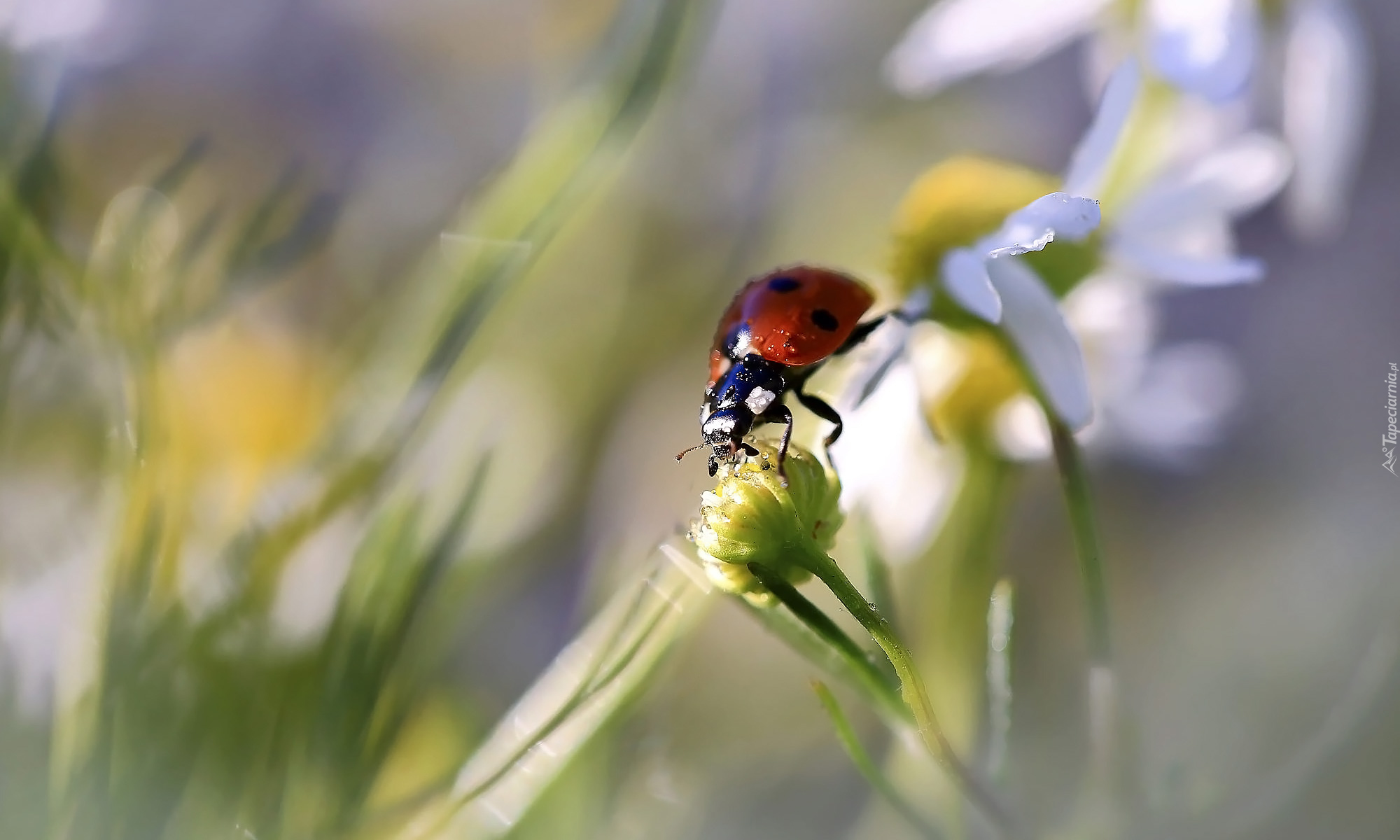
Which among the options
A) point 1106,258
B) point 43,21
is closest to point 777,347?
point 1106,258

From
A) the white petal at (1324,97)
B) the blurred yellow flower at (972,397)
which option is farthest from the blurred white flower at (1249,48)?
the blurred yellow flower at (972,397)

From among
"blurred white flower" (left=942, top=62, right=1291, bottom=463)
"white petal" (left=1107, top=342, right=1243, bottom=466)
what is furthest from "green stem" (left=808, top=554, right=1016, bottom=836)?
"white petal" (left=1107, top=342, right=1243, bottom=466)

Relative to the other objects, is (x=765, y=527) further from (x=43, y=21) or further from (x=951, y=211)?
(x=43, y=21)

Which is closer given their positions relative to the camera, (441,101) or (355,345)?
(355,345)

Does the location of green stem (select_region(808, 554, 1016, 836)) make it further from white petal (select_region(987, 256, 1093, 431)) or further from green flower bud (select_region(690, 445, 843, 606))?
white petal (select_region(987, 256, 1093, 431))

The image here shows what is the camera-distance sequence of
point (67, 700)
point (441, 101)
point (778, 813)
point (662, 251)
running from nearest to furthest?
1. point (67, 700)
2. point (778, 813)
3. point (662, 251)
4. point (441, 101)

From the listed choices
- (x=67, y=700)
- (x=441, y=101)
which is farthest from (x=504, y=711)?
(x=441, y=101)

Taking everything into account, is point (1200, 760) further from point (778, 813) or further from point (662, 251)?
point (662, 251)
